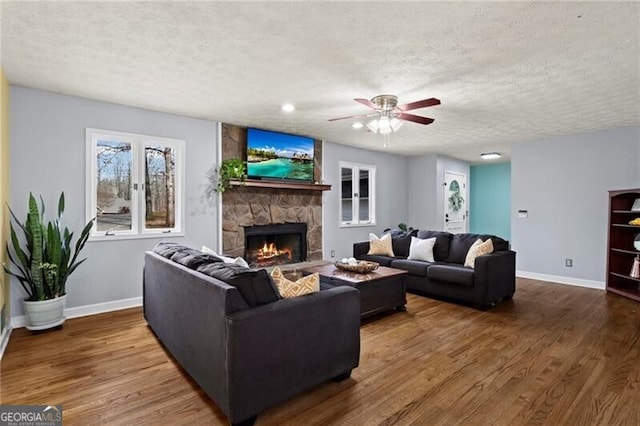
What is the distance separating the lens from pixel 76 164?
3760 millimetres

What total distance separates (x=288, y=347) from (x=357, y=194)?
16.7ft

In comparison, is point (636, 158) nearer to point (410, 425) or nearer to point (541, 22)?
point (541, 22)

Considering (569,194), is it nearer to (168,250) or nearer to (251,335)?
(251,335)

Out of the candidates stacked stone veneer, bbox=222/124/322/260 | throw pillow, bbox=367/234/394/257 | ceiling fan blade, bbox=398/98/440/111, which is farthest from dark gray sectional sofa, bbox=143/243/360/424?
throw pillow, bbox=367/234/394/257

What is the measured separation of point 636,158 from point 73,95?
743 centimetres

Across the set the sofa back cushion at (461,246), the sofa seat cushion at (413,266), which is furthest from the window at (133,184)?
the sofa back cushion at (461,246)

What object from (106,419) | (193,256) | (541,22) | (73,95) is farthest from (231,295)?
(73,95)

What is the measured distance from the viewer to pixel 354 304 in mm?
2455

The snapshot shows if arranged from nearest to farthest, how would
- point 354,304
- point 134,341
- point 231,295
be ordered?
point 231,295 → point 354,304 → point 134,341

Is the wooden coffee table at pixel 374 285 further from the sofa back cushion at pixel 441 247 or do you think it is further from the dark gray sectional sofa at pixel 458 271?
the sofa back cushion at pixel 441 247

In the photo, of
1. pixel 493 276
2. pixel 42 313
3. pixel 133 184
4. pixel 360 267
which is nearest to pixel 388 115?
pixel 360 267

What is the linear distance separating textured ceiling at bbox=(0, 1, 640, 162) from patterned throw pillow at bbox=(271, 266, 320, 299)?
5.70 ft

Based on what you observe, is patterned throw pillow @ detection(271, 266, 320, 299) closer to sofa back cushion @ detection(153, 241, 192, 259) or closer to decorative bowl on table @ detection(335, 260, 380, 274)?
sofa back cushion @ detection(153, 241, 192, 259)

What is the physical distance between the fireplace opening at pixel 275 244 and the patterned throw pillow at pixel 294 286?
9.70 ft
